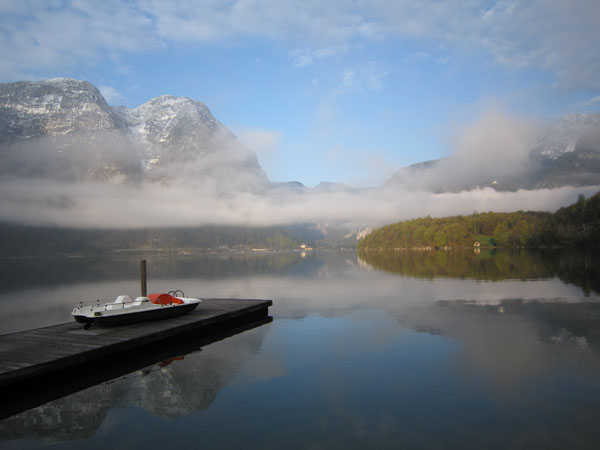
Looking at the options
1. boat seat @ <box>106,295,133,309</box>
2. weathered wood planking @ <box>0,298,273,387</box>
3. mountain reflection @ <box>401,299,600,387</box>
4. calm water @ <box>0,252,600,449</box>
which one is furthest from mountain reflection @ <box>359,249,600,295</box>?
boat seat @ <box>106,295,133,309</box>

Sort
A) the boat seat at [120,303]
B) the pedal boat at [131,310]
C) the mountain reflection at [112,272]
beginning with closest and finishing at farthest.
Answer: the pedal boat at [131,310] < the boat seat at [120,303] < the mountain reflection at [112,272]

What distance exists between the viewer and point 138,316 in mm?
22719

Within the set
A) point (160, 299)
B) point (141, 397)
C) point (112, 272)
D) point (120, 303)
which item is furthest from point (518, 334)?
→ point (112, 272)

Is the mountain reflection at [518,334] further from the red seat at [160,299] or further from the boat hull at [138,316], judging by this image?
the red seat at [160,299]

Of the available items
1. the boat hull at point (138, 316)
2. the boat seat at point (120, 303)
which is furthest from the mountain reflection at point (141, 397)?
the boat seat at point (120, 303)

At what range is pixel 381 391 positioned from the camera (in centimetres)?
1360

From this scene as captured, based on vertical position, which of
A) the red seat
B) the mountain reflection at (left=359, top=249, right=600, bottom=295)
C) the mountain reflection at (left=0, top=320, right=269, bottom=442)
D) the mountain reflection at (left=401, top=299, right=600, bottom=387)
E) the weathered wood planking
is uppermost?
the red seat

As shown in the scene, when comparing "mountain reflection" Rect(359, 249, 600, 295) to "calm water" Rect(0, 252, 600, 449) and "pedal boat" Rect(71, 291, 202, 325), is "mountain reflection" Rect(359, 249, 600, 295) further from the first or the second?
"pedal boat" Rect(71, 291, 202, 325)

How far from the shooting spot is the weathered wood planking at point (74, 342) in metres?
15.0

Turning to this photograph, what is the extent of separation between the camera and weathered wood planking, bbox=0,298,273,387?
15.0 metres

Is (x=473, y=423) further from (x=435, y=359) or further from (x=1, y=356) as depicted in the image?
(x=1, y=356)

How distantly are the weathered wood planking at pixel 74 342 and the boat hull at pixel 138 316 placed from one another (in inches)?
11.7

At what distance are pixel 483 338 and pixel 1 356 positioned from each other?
2171 centimetres

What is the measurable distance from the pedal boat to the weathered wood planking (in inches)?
14.6
